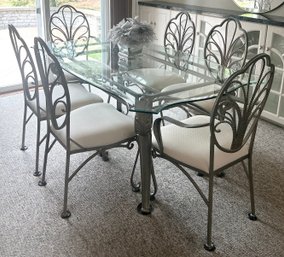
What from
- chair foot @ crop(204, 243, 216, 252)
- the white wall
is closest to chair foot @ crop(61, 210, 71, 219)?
chair foot @ crop(204, 243, 216, 252)

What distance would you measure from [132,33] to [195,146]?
987 millimetres

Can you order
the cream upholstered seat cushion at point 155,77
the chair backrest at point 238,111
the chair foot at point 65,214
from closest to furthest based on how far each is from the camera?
the chair backrest at point 238,111, the chair foot at point 65,214, the cream upholstered seat cushion at point 155,77

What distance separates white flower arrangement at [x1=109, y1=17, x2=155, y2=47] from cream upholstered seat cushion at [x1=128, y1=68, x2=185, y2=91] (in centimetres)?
20

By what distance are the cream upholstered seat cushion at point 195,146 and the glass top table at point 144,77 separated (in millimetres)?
130

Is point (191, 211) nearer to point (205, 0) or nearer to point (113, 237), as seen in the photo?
point (113, 237)

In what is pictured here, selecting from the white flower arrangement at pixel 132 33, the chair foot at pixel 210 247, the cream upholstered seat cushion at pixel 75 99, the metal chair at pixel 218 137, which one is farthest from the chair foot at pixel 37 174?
the chair foot at pixel 210 247

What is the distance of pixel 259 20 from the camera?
3.24 m

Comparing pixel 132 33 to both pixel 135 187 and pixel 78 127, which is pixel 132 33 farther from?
pixel 135 187

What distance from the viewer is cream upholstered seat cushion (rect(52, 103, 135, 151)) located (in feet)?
6.63

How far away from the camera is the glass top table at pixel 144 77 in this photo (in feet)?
6.43

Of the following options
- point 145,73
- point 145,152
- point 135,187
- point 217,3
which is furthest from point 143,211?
point 217,3

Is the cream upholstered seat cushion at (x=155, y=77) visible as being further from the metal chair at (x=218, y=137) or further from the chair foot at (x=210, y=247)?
the chair foot at (x=210, y=247)

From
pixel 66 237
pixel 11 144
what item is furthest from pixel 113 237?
pixel 11 144

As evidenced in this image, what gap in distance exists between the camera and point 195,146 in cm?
193
